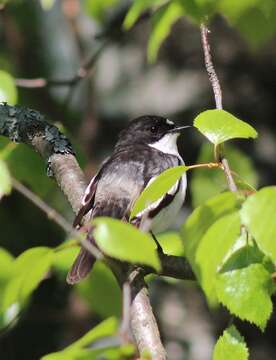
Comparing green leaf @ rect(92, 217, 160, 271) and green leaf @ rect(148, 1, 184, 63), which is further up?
green leaf @ rect(92, 217, 160, 271)

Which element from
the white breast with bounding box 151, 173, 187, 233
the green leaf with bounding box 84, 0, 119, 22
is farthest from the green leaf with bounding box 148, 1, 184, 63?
the white breast with bounding box 151, 173, 187, 233

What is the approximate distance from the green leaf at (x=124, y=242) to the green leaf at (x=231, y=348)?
27.6 inches

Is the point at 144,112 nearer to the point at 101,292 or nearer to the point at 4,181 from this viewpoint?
the point at 101,292

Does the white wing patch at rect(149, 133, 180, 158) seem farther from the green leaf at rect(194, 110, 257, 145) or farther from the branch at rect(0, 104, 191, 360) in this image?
the green leaf at rect(194, 110, 257, 145)

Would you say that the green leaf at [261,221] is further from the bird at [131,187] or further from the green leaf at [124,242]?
the bird at [131,187]

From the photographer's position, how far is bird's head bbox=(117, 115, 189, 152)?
5375 millimetres

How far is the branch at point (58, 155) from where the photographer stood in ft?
10.3

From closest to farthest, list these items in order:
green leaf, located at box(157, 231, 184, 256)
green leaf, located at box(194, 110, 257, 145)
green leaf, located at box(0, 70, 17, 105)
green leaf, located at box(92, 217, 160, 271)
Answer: green leaf, located at box(92, 217, 160, 271), green leaf, located at box(194, 110, 257, 145), green leaf, located at box(0, 70, 17, 105), green leaf, located at box(157, 231, 184, 256)

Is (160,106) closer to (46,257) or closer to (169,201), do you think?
(169,201)

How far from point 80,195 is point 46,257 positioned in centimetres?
195

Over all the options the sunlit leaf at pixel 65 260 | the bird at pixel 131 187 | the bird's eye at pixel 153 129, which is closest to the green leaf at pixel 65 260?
the sunlit leaf at pixel 65 260

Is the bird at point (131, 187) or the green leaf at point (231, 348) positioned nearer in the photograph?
the green leaf at point (231, 348)

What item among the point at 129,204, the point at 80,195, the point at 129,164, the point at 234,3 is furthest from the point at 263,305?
the point at 129,164

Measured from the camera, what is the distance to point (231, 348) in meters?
2.45
